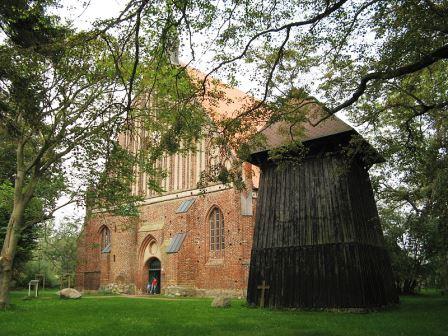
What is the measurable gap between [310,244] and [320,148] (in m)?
3.54

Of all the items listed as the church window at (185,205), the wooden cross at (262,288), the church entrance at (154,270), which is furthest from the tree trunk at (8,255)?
the church entrance at (154,270)

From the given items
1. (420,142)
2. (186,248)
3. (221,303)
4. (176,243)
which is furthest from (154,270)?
(420,142)

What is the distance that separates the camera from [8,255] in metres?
15.8

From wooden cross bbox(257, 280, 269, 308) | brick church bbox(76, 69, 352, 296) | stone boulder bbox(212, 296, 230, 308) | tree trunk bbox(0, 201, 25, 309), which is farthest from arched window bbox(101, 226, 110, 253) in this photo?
wooden cross bbox(257, 280, 269, 308)

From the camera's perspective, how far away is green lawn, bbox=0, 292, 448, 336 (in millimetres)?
10062

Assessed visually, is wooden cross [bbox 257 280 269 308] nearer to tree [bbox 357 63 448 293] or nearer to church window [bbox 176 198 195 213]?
tree [bbox 357 63 448 293]

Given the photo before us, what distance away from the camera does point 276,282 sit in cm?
1588

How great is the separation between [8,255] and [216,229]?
11.2 meters

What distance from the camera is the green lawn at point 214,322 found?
10.1 metres

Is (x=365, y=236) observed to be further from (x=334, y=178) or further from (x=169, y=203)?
(x=169, y=203)

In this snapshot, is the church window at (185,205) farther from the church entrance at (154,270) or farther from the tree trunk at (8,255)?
the tree trunk at (8,255)

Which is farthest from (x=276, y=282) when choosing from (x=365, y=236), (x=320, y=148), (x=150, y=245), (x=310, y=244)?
(x=150, y=245)

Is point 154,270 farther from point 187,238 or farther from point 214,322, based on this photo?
point 214,322

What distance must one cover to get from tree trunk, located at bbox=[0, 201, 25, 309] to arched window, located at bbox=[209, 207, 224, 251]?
10.8 meters
